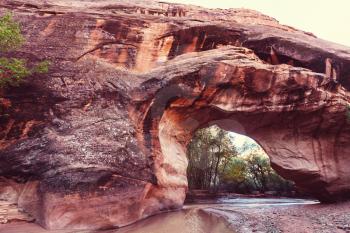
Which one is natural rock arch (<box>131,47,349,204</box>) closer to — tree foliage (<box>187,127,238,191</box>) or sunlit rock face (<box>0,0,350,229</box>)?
sunlit rock face (<box>0,0,350,229</box>)

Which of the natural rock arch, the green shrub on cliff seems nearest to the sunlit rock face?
the natural rock arch

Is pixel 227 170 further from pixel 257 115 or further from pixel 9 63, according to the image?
pixel 9 63

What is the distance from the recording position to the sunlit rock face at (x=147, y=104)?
9.32 meters

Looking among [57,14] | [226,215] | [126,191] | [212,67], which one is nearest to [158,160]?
[126,191]

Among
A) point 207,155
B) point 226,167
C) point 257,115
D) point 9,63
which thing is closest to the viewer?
point 9,63

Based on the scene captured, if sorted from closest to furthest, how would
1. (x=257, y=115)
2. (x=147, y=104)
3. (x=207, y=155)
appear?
(x=147, y=104) < (x=257, y=115) < (x=207, y=155)

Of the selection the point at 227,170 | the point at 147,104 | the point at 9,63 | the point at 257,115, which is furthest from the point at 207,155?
the point at 9,63

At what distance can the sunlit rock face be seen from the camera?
9.32 m

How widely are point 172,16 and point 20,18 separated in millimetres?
6143

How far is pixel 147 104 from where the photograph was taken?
1102 centimetres

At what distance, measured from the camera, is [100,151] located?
31.9ft

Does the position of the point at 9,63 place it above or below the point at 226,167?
above

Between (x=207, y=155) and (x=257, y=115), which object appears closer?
(x=257, y=115)

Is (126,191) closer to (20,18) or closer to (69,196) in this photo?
(69,196)
